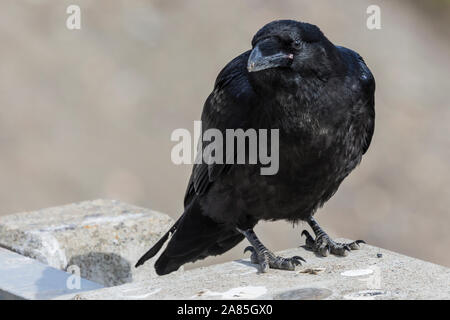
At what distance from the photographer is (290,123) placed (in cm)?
483

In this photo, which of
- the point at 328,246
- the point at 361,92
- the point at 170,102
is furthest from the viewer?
the point at 170,102

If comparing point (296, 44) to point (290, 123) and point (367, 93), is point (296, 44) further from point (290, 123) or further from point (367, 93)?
point (367, 93)

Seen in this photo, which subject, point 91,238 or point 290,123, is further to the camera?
point 91,238

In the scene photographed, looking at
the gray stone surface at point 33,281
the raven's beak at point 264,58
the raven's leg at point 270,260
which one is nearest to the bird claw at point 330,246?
the raven's leg at point 270,260

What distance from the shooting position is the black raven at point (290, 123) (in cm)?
476

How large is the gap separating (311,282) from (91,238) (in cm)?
203

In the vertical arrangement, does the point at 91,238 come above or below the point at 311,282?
below

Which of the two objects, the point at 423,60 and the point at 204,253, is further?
the point at 423,60

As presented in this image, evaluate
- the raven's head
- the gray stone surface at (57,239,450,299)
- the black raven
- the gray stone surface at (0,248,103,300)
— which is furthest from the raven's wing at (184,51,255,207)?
the gray stone surface at (0,248,103,300)

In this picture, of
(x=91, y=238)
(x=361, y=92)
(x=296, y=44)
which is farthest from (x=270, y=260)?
Result: (x=91, y=238)

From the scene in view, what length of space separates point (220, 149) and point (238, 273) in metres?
0.72

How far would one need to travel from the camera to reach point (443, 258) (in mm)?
10578
